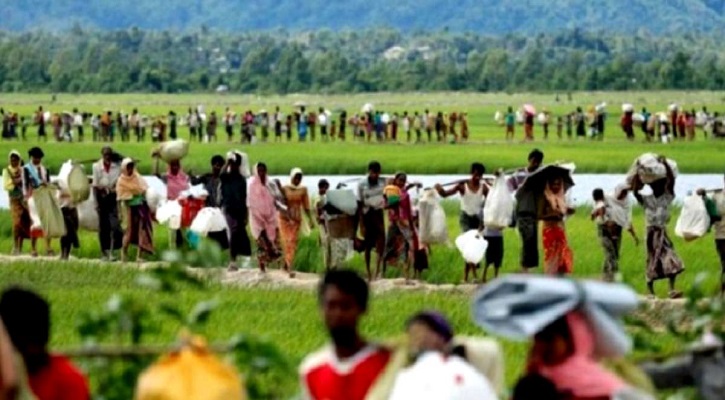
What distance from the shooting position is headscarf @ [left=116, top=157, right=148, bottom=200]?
24.7m

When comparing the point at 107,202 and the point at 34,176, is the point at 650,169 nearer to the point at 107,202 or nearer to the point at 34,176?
the point at 107,202

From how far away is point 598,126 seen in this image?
225ft

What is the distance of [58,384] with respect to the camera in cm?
759

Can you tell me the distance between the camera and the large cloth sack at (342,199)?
23.5 metres

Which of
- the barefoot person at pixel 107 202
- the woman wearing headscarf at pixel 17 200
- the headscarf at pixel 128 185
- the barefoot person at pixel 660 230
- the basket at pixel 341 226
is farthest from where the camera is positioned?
the woman wearing headscarf at pixel 17 200

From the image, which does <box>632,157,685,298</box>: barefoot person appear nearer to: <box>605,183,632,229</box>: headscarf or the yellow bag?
<box>605,183,632,229</box>: headscarf

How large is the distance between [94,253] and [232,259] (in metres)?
2.89

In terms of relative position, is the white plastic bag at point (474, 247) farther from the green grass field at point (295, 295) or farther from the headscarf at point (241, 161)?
the headscarf at point (241, 161)

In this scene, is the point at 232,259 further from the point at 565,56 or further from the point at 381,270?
the point at 565,56

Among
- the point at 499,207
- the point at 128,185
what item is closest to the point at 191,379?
the point at 499,207

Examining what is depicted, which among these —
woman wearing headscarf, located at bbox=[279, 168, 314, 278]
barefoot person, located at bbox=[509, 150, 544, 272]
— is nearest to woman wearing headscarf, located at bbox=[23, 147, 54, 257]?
woman wearing headscarf, located at bbox=[279, 168, 314, 278]

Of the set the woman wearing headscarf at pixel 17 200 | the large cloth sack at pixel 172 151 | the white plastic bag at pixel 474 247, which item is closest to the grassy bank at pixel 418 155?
the woman wearing headscarf at pixel 17 200

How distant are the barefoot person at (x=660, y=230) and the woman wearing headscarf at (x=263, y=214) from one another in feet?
14.3

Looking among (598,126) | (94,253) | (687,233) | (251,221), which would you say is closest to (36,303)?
(687,233)
